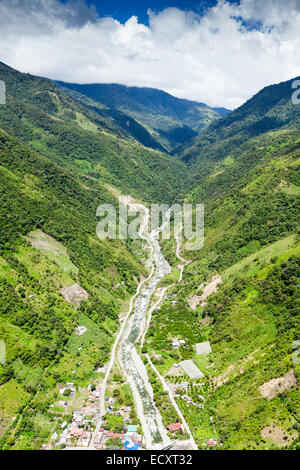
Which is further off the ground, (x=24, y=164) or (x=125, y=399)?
(x=24, y=164)

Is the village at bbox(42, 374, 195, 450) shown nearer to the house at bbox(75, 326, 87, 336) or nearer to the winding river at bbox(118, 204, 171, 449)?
the winding river at bbox(118, 204, 171, 449)

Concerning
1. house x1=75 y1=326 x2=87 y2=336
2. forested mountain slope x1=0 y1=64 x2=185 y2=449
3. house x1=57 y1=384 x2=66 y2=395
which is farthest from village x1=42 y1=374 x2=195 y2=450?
house x1=75 y1=326 x2=87 y2=336

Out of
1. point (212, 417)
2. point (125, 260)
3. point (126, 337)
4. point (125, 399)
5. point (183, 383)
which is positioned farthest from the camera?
point (125, 260)

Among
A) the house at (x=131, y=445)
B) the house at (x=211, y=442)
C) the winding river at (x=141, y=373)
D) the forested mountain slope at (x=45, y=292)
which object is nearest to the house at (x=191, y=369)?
the winding river at (x=141, y=373)

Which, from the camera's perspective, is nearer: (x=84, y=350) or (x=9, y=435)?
(x=9, y=435)

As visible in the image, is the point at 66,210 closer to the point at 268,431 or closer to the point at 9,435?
the point at 9,435

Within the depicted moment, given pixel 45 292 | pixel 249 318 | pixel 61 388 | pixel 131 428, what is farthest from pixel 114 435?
pixel 45 292

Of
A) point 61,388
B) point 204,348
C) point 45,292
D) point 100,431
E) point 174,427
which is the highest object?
point 45,292

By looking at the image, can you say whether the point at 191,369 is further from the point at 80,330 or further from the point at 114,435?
the point at 80,330
